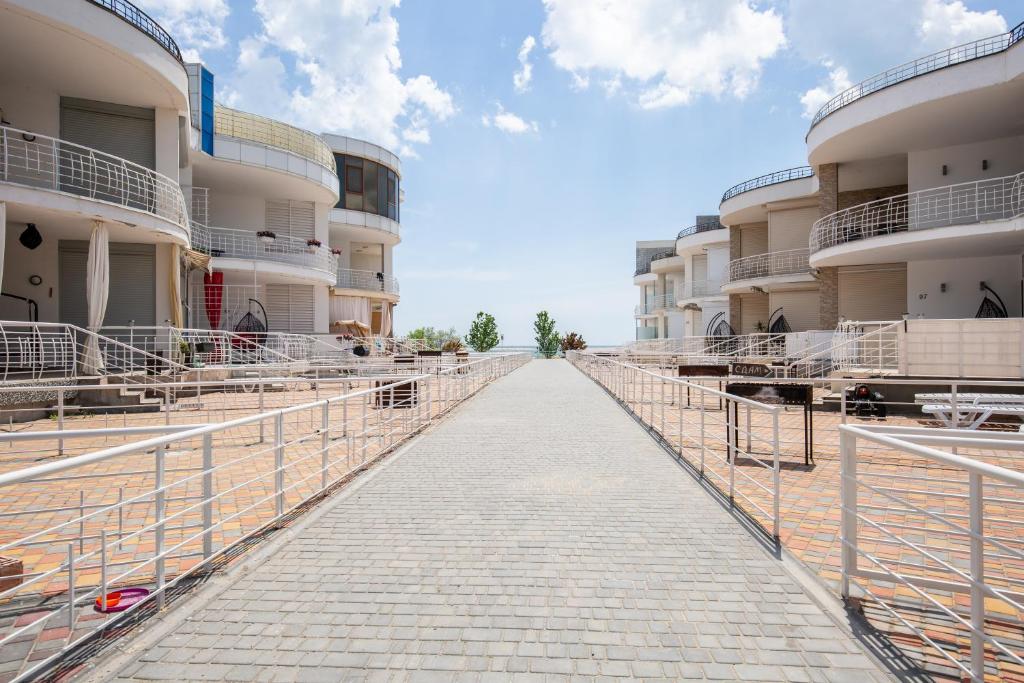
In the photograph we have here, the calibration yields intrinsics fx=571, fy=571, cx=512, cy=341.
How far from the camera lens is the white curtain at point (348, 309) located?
100 feet

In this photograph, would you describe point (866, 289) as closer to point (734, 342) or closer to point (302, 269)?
point (734, 342)

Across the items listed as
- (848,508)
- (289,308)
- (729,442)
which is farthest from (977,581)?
(289,308)

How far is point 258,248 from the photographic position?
24.3 meters

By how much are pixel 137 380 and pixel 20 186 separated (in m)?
4.89

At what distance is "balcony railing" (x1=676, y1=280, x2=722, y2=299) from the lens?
35812 mm

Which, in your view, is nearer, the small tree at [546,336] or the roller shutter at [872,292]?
the roller shutter at [872,292]

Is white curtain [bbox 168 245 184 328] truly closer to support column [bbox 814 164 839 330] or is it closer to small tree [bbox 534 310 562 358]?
support column [bbox 814 164 839 330]

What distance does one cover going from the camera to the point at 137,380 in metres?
14.2

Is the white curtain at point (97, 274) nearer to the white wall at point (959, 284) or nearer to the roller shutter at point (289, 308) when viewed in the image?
the roller shutter at point (289, 308)

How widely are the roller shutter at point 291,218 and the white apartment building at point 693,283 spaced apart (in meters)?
23.6

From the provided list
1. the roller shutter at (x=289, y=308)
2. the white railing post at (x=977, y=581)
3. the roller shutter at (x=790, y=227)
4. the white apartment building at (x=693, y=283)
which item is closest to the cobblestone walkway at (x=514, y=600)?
the white railing post at (x=977, y=581)

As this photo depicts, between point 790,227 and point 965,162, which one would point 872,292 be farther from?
point 790,227

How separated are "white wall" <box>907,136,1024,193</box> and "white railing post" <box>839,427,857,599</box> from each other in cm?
1997

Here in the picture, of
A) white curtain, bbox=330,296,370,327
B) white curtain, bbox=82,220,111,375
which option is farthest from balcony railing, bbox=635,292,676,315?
white curtain, bbox=82,220,111,375
